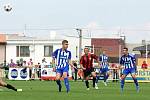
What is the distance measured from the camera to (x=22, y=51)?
232 ft

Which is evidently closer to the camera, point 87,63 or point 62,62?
point 62,62

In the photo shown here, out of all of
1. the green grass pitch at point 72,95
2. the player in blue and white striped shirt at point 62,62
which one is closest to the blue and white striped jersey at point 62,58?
the player in blue and white striped shirt at point 62,62

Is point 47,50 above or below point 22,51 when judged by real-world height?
above

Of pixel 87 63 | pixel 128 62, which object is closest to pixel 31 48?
pixel 87 63

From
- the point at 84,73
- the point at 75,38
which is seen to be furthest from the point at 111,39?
the point at 84,73

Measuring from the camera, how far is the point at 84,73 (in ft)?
90.7

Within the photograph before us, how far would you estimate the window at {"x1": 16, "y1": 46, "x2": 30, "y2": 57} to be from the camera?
70.0 m

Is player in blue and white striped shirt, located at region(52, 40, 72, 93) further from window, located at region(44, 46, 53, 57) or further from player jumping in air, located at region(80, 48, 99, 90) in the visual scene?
window, located at region(44, 46, 53, 57)

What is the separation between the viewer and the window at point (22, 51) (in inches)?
2756

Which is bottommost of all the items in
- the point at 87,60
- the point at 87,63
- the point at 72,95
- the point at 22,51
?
the point at 72,95

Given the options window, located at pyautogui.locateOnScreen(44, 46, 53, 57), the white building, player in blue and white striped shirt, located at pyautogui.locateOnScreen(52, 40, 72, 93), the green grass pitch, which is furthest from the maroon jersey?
window, located at pyautogui.locateOnScreen(44, 46, 53, 57)

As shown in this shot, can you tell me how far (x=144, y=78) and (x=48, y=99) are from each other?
2562cm

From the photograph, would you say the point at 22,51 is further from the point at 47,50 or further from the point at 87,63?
the point at 87,63

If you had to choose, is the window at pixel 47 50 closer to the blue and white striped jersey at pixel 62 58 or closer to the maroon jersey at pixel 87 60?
the maroon jersey at pixel 87 60
